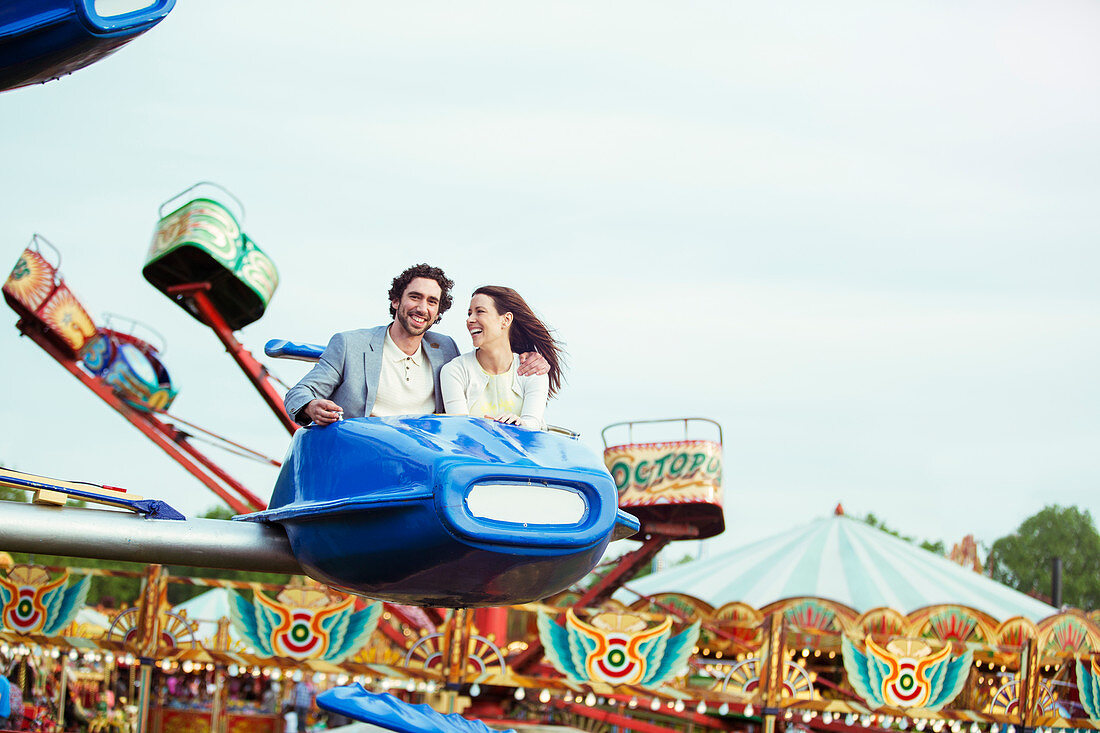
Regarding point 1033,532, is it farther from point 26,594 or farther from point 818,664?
point 26,594

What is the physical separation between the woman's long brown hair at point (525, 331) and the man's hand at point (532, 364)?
0.01 metres

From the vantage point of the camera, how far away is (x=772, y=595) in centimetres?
1492

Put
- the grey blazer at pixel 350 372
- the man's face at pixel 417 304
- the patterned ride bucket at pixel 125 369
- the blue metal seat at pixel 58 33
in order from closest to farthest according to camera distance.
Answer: the blue metal seat at pixel 58 33 < the grey blazer at pixel 350 372 < the man's face at pixel 417 304 < the patterned ride bucket at pixel 125 369

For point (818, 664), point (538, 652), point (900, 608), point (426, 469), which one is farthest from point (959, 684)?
point (426, 469)

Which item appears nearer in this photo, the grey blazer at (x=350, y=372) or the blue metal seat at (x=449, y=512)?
the blue metal seat at (x=449, y=512)

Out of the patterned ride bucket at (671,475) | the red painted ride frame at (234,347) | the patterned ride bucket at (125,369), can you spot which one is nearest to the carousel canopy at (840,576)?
the patterned ride bucket at (671,475)

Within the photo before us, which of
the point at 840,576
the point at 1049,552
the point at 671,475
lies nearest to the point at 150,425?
the point at 671,475

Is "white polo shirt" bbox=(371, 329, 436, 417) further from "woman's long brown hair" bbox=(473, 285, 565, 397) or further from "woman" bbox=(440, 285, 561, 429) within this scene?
"woman's long brown hair" bbox=(473, 285, 565, 397)

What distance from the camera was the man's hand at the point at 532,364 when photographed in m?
2.36

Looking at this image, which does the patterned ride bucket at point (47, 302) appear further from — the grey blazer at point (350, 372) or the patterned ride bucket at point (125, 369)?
the grey blazer at point (350, 372)

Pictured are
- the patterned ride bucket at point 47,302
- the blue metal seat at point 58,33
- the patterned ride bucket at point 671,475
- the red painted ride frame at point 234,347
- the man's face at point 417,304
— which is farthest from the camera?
the patterned ride bucket at point 47,302

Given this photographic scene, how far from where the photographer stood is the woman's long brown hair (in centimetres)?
231

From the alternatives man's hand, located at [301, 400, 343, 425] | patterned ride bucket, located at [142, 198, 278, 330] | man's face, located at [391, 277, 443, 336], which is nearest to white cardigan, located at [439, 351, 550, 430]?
man's face, located at [391, 277, 443, 336]

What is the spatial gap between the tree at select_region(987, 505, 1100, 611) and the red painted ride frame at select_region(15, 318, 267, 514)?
→ 38639mm
